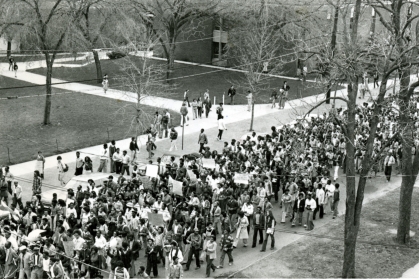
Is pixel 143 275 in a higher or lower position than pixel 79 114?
lower

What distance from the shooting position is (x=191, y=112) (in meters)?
37.8

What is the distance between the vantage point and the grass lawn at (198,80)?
4300 centimetres

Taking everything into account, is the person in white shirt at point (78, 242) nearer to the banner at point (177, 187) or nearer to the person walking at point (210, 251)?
the person walking at point (210, 251)

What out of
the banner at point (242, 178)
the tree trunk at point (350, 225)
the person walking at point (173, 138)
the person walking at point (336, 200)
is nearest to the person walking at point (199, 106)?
the person walking at point (173, 138)

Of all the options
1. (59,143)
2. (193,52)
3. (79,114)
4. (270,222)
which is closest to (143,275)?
(270,222)

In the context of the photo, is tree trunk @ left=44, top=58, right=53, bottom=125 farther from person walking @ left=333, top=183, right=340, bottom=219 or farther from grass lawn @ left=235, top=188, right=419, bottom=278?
person walking @ left=333, top=183, right=340, bottom=219

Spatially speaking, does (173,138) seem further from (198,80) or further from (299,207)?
(198,80)

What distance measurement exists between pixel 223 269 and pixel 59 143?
51.6 ft

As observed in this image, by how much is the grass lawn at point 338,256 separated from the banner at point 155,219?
2.90 meters

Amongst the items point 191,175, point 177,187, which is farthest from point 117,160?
point 177,187

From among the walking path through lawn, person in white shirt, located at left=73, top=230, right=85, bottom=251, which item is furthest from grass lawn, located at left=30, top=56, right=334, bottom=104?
person in white shirt, located at left=73, top=230, right=85, bottom=251

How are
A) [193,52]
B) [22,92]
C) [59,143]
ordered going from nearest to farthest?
[59,143], [22,92], [193,52]

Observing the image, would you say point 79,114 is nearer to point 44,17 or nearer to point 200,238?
point 44,17

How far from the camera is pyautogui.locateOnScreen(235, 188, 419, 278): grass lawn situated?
59.6ft
